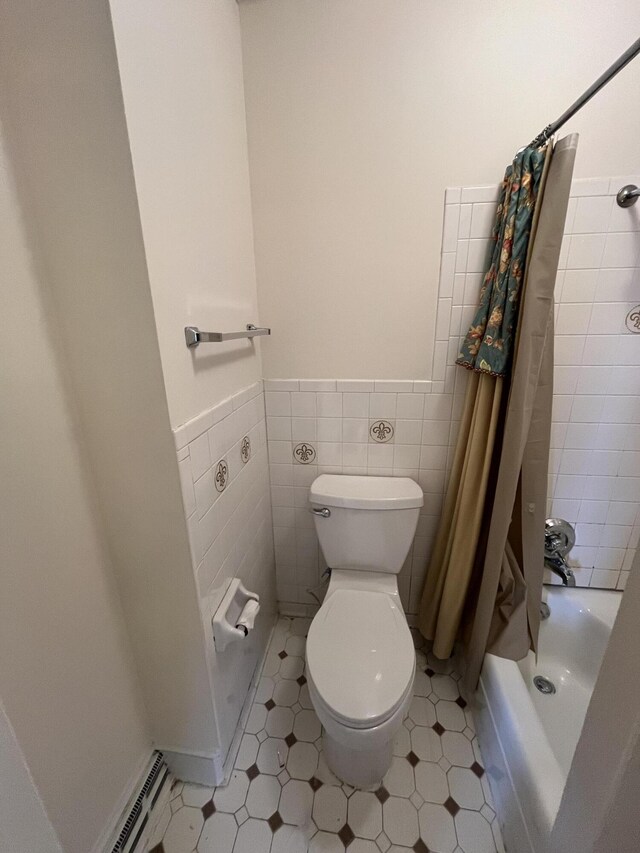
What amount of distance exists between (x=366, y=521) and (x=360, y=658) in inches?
16.7

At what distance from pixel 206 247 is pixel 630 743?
1234 mm

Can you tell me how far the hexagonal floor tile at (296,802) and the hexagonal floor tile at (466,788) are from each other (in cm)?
45

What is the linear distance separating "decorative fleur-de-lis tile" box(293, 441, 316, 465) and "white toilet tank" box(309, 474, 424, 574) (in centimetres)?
13

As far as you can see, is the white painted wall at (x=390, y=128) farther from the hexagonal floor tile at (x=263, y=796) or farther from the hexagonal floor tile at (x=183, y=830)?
the hexagonal floor tile at (x=183, y=830)

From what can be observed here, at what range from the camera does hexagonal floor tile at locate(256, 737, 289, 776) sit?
113 cm

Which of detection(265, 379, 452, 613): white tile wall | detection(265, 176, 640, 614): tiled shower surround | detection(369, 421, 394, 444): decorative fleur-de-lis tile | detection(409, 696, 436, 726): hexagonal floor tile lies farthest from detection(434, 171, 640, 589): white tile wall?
detection(409, 696, 436, 726): hexagonal floor tile

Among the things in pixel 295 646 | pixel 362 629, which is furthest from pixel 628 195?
pixel 295 646

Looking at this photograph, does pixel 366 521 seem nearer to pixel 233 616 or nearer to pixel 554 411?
pixel 233 616

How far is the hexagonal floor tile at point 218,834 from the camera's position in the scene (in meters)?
0.96

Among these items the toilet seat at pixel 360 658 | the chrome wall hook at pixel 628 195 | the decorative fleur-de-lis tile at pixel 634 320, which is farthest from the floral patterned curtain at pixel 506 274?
the toilet seat at pixel 360 658

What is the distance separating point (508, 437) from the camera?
1043 mm

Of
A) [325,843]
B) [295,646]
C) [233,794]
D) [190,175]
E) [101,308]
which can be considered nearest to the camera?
[101,308]

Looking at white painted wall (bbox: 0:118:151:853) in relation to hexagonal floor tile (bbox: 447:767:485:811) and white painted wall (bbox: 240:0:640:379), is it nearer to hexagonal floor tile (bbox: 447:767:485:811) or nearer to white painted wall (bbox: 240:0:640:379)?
white painted wall (bbox: 240:0:640:379)

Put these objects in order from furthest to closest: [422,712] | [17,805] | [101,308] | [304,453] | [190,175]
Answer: [304,453] < [422,712] < [190,175] < [101,308] < [17,805]
